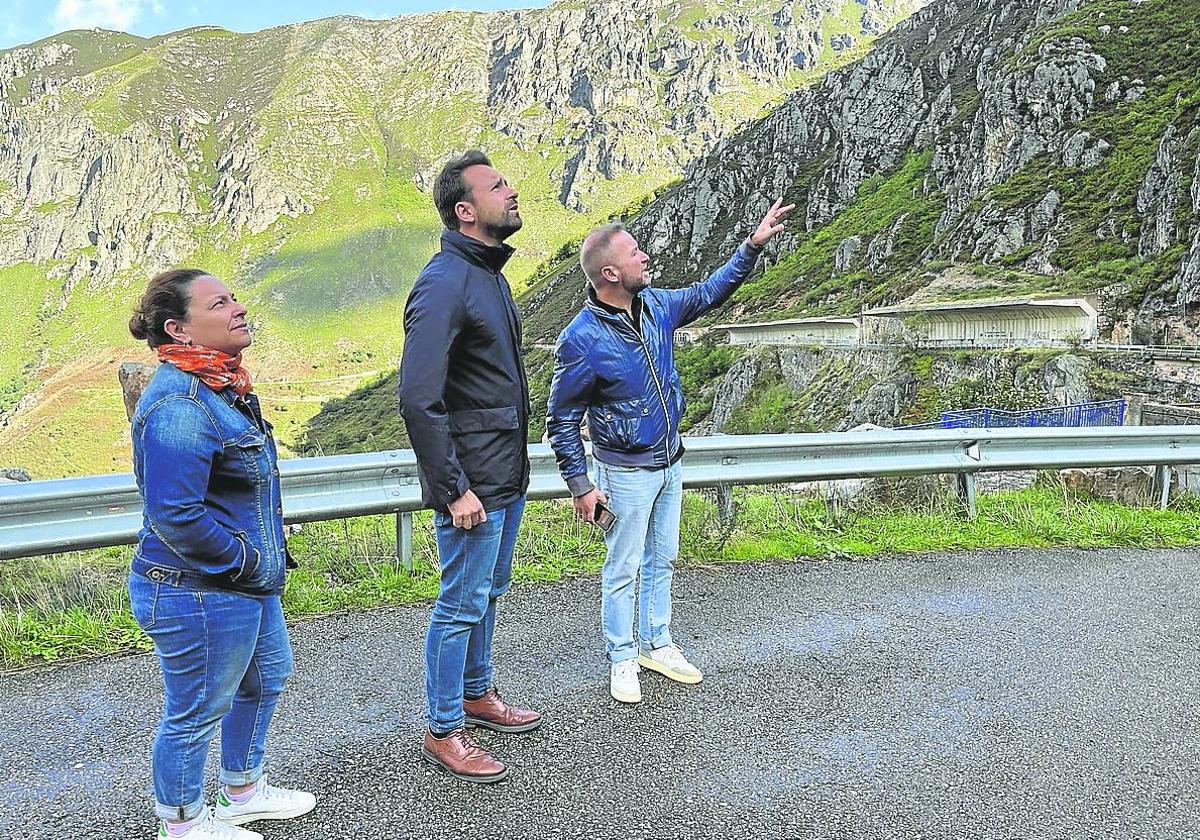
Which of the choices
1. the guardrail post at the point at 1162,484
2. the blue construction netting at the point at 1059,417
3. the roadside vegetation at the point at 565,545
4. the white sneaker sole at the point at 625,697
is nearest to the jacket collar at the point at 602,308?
the white sneaker sole at the point at 625,697

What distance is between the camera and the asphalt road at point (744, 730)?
2.78 metres

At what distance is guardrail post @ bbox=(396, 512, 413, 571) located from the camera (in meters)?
5.27

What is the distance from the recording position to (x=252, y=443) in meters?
2.51

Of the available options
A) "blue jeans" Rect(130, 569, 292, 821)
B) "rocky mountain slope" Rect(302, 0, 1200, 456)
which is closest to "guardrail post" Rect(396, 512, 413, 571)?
"blue jeans" Rect(130, 569, 292, 821)

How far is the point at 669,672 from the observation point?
3.92m

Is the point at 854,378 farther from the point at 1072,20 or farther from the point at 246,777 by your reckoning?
the point at 1072,20

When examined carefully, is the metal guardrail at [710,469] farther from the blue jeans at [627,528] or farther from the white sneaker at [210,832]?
the white sneaker at [210,832]

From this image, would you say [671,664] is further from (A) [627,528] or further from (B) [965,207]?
(B) [965,207]

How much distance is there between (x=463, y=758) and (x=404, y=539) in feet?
7.97

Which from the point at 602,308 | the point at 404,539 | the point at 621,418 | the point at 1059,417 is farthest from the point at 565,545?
the point at 1059,417

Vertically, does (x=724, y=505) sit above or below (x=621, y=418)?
below

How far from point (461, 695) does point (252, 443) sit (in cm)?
126

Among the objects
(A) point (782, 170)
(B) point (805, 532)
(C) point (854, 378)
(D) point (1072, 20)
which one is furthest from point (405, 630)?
(A) point (782, 170)

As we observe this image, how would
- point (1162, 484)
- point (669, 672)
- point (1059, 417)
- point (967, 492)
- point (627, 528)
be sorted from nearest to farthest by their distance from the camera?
point (627, 528), point (669, 672), point (967, 492), point (1162, 484), point (1059, 417)
